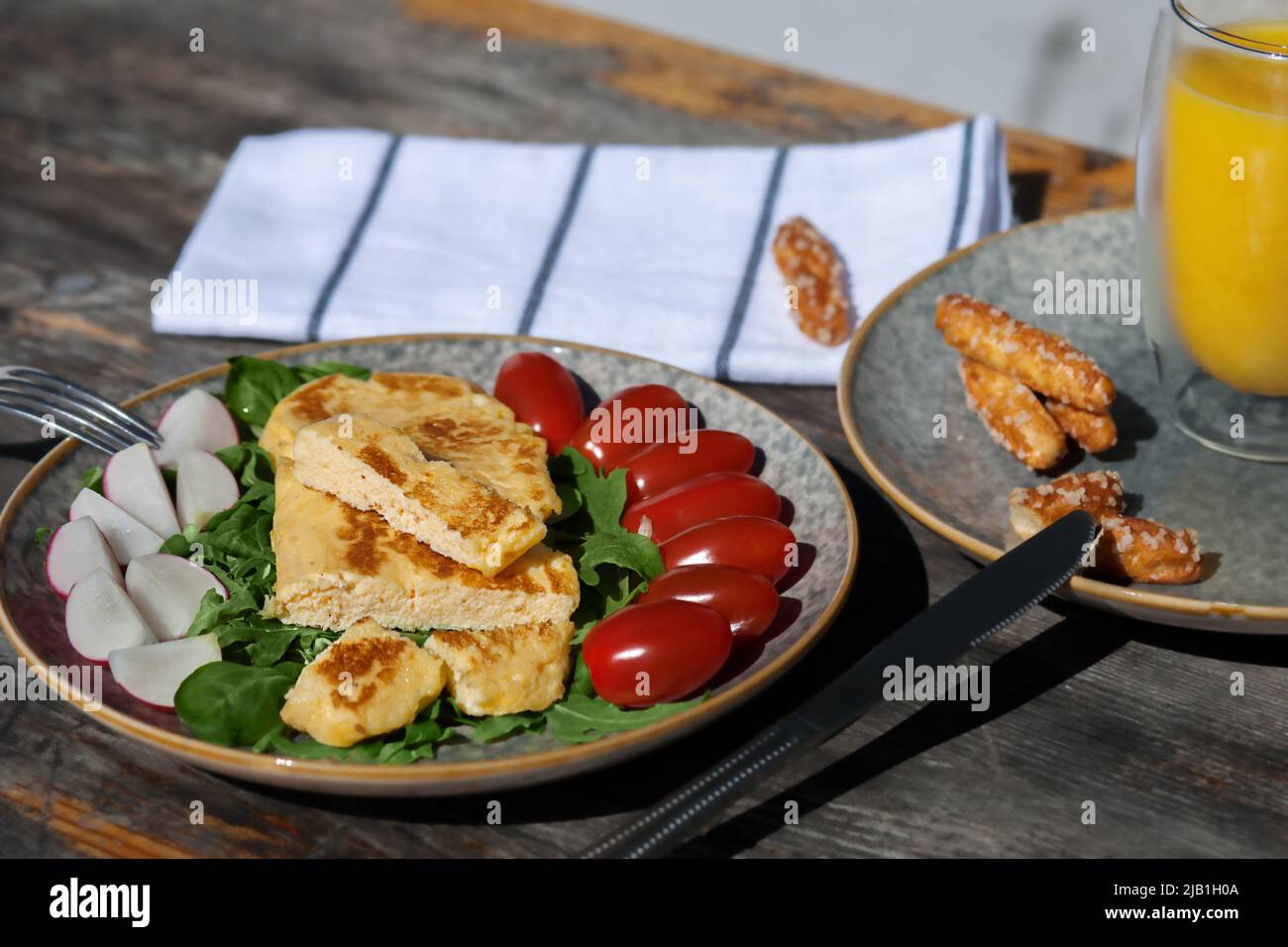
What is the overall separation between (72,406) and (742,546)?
939 millimetres

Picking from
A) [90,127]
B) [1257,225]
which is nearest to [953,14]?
[90,127]

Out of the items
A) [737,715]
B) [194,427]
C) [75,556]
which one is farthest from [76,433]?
[737,715]

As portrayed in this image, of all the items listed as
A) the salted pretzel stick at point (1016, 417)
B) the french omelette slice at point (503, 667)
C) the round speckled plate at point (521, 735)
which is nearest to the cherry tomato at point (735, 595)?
the round speckled plate at point (521, 735)

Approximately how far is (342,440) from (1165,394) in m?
1.19

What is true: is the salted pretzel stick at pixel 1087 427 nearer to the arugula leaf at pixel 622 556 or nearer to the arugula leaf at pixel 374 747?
the arugula leaf at pixel 622 556

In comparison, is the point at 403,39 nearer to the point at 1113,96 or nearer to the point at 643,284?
the point at 643,284

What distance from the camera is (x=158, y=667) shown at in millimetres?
1437

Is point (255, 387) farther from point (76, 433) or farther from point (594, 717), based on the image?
point (594, 717)

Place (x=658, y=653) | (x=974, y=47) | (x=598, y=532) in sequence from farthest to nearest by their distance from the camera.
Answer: (x=974, y=47) → (x=598, y=532) → (x=658, y=653)

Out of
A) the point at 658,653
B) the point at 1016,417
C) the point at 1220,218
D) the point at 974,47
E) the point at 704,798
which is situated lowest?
the point at 704,798

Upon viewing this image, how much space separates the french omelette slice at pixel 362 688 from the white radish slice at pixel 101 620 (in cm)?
23

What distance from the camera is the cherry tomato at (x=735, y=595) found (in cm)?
150

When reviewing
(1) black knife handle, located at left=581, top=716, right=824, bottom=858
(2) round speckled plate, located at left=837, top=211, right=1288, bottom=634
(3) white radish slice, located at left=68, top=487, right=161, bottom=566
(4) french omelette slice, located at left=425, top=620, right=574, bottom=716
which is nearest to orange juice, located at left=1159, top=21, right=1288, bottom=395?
(2) round speckled plate, located at left=837, top=211, right=1288, bottom=634

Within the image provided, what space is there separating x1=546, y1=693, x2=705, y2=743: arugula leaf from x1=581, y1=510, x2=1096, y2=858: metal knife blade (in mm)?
81
